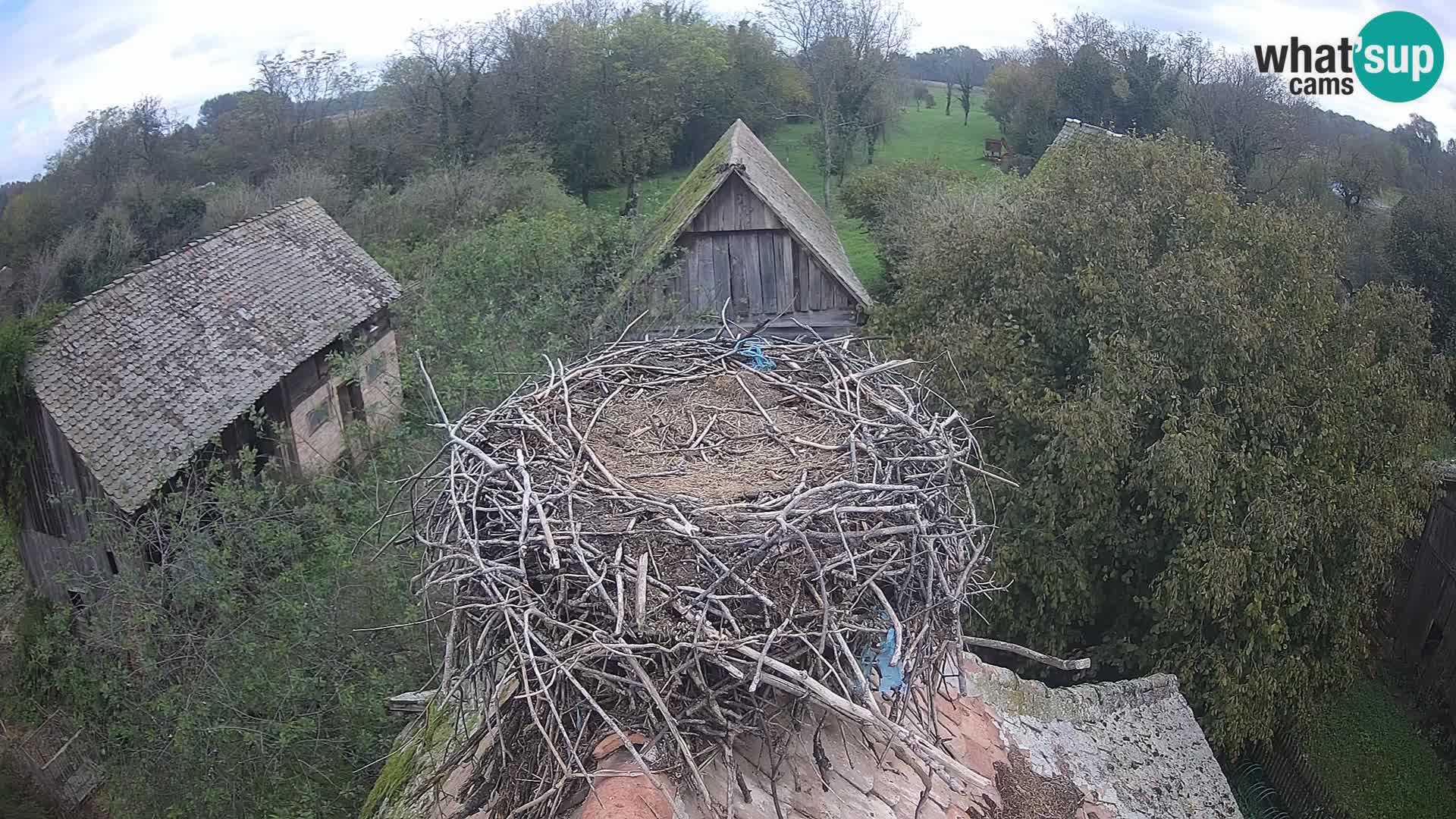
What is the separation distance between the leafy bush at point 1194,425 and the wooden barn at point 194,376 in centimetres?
679

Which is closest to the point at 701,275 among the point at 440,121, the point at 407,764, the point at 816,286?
the point at 816,286

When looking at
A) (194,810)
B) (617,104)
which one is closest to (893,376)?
(194,810)

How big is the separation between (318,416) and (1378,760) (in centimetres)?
1434

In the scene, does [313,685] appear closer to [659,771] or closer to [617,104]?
[659,771]

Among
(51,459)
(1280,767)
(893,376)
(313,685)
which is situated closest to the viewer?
(893,376)

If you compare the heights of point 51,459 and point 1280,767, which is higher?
point 51,459

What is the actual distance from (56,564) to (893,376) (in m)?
11.2

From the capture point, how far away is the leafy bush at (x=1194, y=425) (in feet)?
24.7

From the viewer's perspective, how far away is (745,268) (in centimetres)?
1243

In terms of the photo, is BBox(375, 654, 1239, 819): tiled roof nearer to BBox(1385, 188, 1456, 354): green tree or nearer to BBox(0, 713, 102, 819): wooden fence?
BBox(0, 713, 102, 819): wooden fence

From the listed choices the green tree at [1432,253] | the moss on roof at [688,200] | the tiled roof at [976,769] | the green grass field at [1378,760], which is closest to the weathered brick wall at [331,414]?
the moss on roof at [688,200]

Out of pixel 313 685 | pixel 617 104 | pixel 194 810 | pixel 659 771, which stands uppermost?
pixel 617 104

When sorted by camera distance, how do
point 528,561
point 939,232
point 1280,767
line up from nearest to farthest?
point 528,561 < point 1280,767 < point 939,232

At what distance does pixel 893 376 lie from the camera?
5395 millimetres
